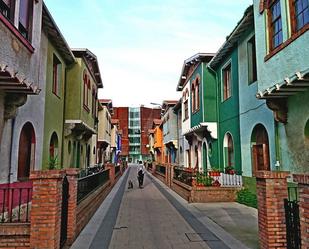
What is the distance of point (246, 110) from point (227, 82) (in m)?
3.56

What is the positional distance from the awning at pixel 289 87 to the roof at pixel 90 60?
10.3 meters

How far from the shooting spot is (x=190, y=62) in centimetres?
1969

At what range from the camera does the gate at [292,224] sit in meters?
5.36

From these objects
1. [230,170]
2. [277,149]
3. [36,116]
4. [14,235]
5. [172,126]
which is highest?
[172,126]

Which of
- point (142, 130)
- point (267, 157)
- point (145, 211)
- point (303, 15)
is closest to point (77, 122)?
point (145, 211)

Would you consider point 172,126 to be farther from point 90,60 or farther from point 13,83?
point 13,83

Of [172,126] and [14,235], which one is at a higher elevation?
[172,126]

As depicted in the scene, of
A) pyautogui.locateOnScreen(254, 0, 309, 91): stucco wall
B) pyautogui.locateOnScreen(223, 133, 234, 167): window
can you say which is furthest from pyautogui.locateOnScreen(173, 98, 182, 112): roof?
pyautogui.locateOnScreen(254, 0, 309, 91): stucco wall

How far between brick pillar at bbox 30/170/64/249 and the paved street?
1.24 metres

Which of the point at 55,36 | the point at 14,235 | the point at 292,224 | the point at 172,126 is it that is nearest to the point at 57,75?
the point at 55,36

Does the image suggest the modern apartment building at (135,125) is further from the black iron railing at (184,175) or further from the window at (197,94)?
the black iron railing at (184,175)

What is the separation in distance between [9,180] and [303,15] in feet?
29.8

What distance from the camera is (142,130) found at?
324ft

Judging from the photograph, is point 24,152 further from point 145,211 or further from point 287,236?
point 287,236
